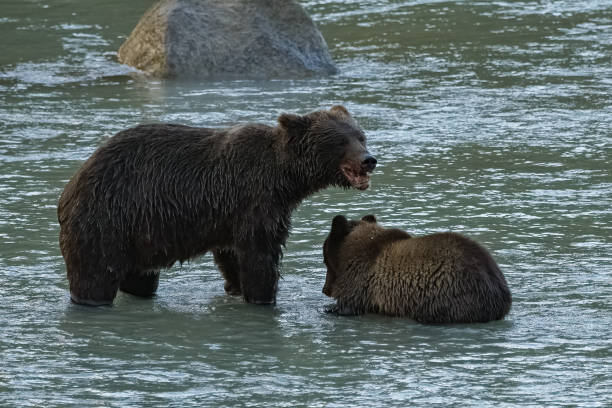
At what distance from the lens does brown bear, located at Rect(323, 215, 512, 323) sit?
8219 millimetres

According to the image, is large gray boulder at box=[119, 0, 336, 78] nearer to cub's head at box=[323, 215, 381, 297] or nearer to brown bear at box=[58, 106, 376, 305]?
cub's head at box=[323, 215, 381, 297]

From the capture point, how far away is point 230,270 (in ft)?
30.6

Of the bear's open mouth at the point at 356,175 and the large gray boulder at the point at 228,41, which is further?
the large gray boulder at the point at 228,41

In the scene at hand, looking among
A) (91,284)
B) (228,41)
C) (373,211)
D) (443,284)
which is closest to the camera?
(443,284)

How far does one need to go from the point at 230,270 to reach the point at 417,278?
1.58 metres

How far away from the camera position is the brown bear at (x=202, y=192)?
879 cm

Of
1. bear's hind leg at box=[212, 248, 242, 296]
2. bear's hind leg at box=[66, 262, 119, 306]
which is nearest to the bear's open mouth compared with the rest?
bear's hind leg at box=[212, 248, 242, 296]

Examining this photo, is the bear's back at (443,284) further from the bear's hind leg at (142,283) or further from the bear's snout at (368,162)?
the bear's hind leg at (142,283)

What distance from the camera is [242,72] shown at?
17859 millimetres

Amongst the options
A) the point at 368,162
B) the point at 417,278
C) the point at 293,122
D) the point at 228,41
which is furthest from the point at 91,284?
the point at 228,41

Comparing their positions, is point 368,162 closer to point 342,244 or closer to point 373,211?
point 342,244

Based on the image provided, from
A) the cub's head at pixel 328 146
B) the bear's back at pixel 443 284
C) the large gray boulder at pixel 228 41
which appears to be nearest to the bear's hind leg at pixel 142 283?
the cub's head at pixel 328 146

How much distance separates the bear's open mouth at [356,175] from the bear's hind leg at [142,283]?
1.53m

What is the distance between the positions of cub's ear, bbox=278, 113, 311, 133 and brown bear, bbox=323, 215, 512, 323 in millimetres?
896
